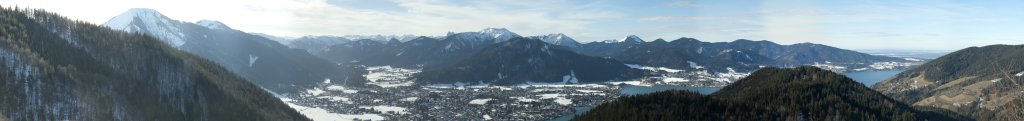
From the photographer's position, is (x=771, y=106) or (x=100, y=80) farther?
(x=100, y=80)

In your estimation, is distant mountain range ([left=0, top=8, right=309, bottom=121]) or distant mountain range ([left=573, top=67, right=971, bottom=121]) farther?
distant mountain range ([left=0, top=8, right=309, bottom=121])

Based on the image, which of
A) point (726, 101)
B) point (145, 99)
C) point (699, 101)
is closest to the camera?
point (699, 101)

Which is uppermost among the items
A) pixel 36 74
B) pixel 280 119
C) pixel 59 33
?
pixel 59 33

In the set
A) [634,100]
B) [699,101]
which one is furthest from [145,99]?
[699,101]

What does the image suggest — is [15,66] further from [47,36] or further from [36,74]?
[47,36]

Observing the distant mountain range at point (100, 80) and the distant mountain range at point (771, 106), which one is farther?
the distant mountain range at point (100, 80)
